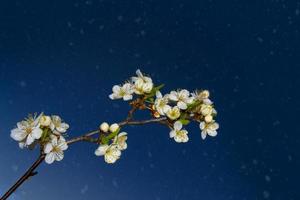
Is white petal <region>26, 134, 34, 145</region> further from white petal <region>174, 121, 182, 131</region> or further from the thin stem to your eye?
white petal <region>174, 121, 182, 131</region>

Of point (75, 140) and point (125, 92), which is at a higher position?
point (125, 92)

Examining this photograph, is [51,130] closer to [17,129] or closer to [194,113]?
[17,129]

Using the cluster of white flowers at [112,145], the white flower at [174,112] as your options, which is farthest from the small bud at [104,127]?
the white flower at [174,112]

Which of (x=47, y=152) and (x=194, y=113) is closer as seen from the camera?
(x=47, y=152)

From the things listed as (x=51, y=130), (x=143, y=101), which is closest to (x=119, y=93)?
(x=143, y=101)

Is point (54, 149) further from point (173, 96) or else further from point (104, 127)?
point (173, 96)

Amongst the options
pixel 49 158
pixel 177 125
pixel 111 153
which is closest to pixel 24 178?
pixel 49 158

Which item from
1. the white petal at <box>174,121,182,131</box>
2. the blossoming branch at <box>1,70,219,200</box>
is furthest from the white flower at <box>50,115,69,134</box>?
the white petal at <box>174,121,182,131</box>
